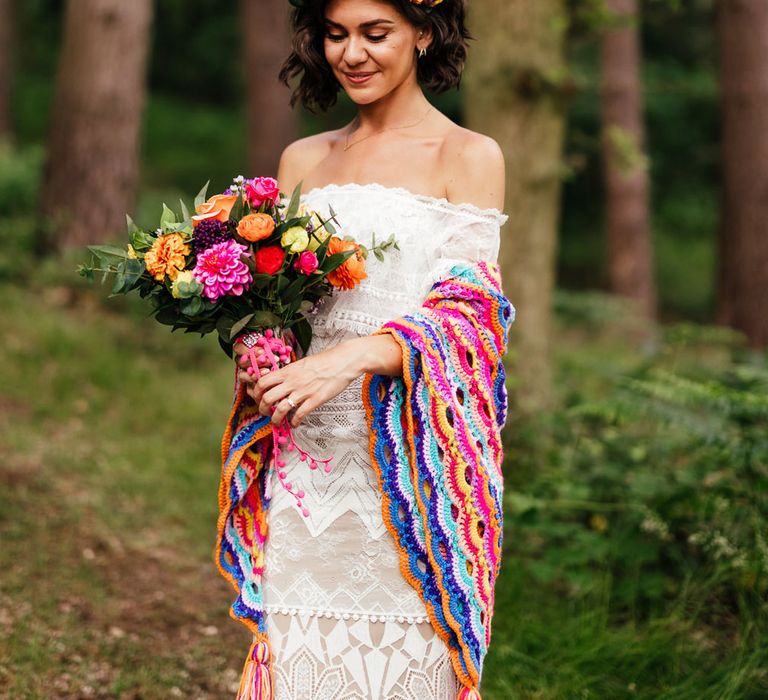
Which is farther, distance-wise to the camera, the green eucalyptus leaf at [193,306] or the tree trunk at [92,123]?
the tree trunk at [92,123]

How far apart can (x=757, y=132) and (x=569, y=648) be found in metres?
5.43

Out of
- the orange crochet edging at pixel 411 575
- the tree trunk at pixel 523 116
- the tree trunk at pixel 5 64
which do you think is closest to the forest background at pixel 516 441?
the tree trunk at pixel 523 116

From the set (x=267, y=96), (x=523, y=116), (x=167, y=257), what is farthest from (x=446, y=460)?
(x=267, y=96)

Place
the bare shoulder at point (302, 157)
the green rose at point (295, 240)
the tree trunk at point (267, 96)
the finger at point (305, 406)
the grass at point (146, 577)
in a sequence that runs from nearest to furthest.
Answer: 1. the finger at point (305, 406)
2. the green rose at point (295, 240)
3. the bare shoulder at point (302, 157)
4. the grass at point (146, 577)
5. the tree trunk at point (267, 96)

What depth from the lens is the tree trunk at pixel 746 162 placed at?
7863mm

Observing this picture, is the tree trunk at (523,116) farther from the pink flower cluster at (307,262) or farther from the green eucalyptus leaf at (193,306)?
the green eucalyptus leaf at (193,306)

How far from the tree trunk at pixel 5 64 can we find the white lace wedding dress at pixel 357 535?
14212 millimetres

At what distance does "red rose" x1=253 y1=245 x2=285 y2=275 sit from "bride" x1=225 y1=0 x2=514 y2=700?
8.2 inches

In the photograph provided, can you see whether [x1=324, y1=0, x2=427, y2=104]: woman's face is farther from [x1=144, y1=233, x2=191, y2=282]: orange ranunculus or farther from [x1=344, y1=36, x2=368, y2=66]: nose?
[x1=144, y1=233, x2=191, y2=282]: orange ranunculus

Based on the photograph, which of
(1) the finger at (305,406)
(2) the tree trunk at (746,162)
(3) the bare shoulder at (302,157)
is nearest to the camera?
(1) the finger at (305,406)

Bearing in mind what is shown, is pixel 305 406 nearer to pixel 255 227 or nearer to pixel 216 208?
pixel 255 227

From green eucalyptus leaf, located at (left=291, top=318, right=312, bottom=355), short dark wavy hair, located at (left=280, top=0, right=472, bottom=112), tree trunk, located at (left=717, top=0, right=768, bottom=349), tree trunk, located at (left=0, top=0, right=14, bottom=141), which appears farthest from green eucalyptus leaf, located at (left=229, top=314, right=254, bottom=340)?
tree trunk, located at (left=0, top=0, right=14, bottom=141)

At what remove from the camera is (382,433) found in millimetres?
2520

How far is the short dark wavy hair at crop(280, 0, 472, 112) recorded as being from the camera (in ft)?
8.91
